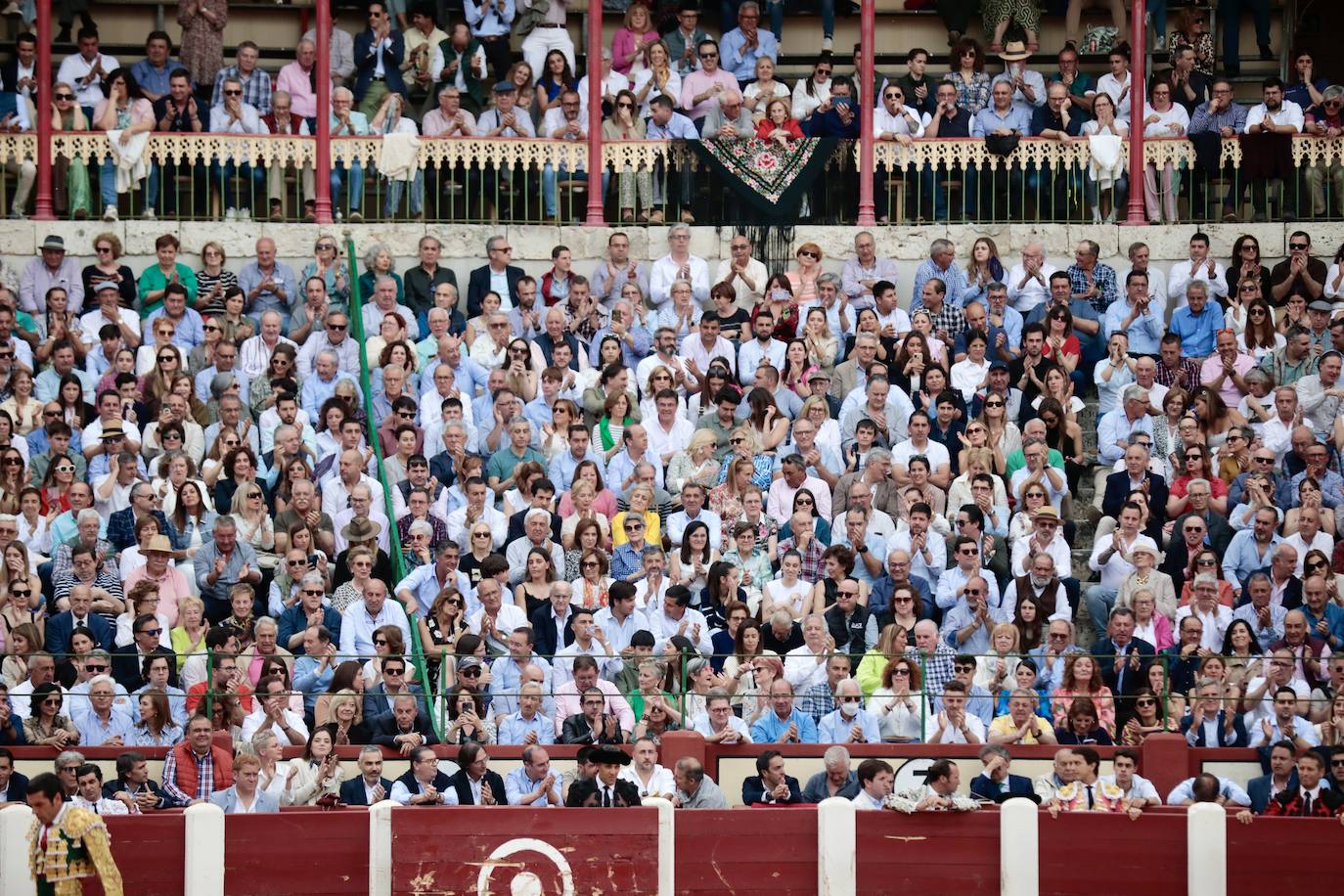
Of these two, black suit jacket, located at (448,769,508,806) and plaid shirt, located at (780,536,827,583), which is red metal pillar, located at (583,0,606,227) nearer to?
plaid shirt, located at (780,536,827,583)

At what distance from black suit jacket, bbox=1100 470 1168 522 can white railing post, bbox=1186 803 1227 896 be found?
3633 millimetres

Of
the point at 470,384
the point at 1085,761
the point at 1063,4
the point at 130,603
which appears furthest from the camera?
the point at 1063,4

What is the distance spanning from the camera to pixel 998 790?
56.7 feet

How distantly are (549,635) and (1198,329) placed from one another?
21.0 ft

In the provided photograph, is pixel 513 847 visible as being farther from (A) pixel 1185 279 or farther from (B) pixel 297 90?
(B) pixel 297 90

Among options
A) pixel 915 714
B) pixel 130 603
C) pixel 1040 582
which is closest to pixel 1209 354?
pixel 1040 582

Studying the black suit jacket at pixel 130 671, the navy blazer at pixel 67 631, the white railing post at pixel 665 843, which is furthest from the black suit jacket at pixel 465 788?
the navy blazer at pixel 67 631

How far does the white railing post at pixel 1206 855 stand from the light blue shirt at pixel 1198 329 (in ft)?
→ 19.7

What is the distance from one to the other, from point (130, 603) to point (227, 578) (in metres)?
0.70

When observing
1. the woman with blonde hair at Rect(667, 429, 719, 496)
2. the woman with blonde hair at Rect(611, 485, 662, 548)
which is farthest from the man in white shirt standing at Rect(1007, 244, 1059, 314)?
the woman with blonde hair at Rect(611, 485, 662, 548)

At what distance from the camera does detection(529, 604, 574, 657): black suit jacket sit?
18562mm

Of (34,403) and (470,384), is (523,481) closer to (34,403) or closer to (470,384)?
(470,384)

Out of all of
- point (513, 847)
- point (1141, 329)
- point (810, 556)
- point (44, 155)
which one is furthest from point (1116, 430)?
point (44, 155)

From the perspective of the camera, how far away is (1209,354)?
71.7ft
